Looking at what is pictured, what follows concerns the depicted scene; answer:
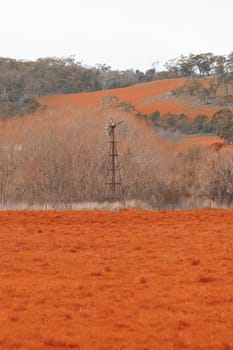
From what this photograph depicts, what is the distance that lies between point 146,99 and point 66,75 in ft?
45.9

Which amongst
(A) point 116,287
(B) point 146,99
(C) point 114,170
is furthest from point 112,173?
(B) point 146,99

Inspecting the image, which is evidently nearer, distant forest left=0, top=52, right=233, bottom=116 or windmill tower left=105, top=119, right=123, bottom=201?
windmill tower left=105, top=119, right=123, bottom=201

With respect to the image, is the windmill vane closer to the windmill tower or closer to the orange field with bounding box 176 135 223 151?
the windmill tower

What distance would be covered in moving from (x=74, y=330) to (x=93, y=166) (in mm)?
23984

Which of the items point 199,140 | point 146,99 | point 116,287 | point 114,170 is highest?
point 146,99

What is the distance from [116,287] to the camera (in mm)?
11961

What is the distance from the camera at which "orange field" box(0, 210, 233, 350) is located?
8.54m

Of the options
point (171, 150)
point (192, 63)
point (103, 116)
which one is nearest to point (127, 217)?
point (103, 116)

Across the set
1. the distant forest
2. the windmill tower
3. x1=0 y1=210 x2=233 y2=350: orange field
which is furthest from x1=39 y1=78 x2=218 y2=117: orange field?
x1=0 y1=210 x2=233 y2=350: orange field

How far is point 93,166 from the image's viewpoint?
107 feet

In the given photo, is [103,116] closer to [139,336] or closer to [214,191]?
[214,191]

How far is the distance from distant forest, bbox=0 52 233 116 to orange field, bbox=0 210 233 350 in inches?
1836

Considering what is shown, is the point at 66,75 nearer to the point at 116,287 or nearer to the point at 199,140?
the point at 199,140

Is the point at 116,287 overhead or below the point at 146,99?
below
